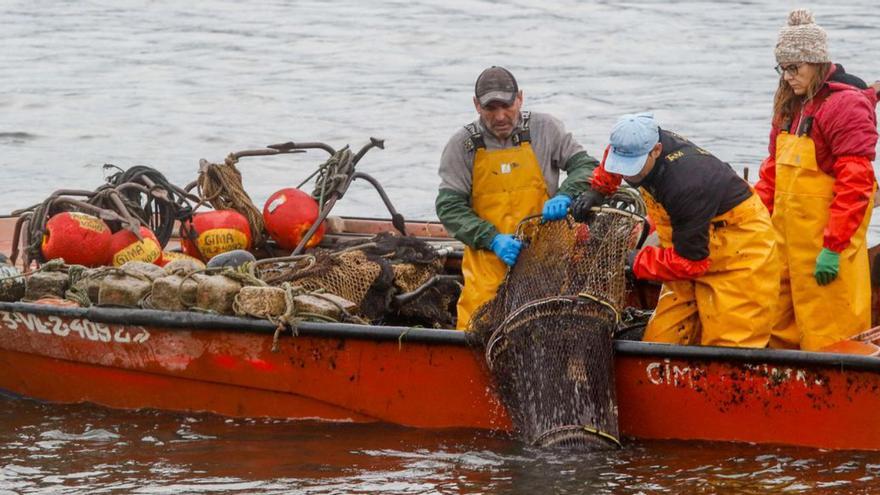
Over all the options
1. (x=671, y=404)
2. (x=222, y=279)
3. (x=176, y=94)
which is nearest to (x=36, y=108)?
(x=176, y=94)

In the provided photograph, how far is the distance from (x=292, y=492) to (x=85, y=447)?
4.89 feet

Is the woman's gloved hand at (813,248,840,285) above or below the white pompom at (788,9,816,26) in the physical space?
below

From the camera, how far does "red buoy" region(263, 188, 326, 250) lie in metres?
9.82

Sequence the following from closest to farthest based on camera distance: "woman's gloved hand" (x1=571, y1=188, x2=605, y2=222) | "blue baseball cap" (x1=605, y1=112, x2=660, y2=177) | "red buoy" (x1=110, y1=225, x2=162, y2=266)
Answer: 1. "blue baseball cap" (x1=605, y1=112, x2=660, y2=177)
2. "woman's gloved hand" (x1=571, y1=188, x2=605, y2=222)
3. "red buoy" (x1=110, y1=225, x2=162, y2=266)

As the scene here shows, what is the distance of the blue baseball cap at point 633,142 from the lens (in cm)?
712

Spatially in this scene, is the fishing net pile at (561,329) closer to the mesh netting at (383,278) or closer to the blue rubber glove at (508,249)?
the blue rubber glove at (508,249)

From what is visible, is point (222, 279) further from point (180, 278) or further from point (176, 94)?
point (176, 94)

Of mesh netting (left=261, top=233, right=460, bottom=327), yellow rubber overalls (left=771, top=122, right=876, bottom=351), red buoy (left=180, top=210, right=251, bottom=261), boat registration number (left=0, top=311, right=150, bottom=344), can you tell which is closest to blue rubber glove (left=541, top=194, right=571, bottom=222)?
yellow rubber overalls (left=771, top=122, right=876, bottom=351)

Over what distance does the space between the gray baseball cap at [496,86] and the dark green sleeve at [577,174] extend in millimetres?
500

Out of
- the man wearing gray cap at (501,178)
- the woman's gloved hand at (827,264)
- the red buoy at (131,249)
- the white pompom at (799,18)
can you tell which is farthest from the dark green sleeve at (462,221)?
the red buoy at (131,249)

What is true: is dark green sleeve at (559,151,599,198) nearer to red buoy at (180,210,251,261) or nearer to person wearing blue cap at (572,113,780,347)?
person wearing blue cap at (572,113,780,347)

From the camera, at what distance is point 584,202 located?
297 inches

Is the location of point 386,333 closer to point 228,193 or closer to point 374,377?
point 374,377

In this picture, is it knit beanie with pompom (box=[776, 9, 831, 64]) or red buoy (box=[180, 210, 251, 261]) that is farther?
red buoy (box=[180, 210, 251, 261])
